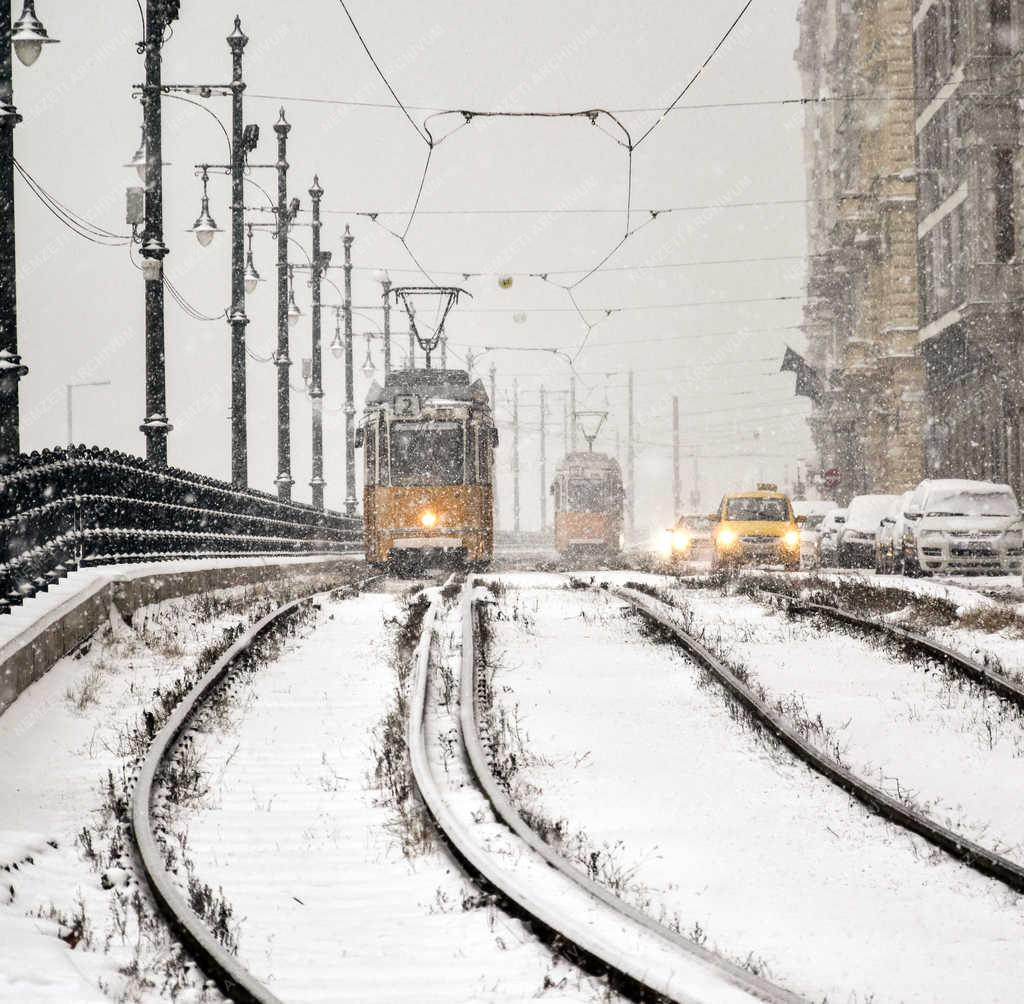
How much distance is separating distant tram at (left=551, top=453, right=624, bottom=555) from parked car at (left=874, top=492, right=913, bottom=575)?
13.7 metres

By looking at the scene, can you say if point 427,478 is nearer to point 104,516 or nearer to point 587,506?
point 104,516

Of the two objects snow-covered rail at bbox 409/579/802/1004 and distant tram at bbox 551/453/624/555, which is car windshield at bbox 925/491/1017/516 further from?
snow-covered rail at bbox 409/579/802/1004

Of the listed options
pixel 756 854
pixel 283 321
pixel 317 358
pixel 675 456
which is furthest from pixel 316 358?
pixel 675 456

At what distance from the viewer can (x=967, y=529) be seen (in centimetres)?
2748

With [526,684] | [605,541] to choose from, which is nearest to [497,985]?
[526,684]

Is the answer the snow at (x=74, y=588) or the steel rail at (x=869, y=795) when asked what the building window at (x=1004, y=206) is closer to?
the snow at (x=74, y=588)

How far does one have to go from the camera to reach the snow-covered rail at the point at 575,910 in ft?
→ 15.0

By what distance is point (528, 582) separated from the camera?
2412 cm

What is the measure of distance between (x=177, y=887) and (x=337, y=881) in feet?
2.15

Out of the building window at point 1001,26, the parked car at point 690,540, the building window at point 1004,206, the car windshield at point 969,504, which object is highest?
the building window at point 1001,26

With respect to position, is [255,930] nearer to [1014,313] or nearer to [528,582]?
[528,582]

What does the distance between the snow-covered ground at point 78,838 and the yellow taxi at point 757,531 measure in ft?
70.3

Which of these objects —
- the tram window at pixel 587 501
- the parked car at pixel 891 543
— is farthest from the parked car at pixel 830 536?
the tram window at pixel 587 501

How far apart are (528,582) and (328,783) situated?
53.6 feet
